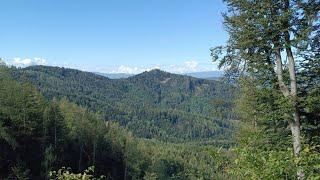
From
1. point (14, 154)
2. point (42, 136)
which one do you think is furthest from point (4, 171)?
point (42, 136)

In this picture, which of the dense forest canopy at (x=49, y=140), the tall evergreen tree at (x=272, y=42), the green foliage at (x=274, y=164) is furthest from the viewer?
the dense forest canopy at (x=49, y=140)

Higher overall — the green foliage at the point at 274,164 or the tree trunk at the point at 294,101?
the tree trunk at the point at 294,101

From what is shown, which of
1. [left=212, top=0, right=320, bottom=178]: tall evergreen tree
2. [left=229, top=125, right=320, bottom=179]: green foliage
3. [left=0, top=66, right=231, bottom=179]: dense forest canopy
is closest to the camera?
[left=229, top=125, right=320, bottom=179]: green foliage

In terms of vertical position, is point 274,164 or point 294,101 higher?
point 294,101

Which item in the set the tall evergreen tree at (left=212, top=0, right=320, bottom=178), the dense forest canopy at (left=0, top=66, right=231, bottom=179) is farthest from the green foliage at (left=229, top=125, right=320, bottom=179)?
the dense forest canopy at (left=0, top=66, right=231, bottom=179)

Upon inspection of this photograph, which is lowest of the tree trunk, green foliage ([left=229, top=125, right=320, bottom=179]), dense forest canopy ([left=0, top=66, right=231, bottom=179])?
dense forest canopy ([left=0, top=66, right=231, bottom=179])

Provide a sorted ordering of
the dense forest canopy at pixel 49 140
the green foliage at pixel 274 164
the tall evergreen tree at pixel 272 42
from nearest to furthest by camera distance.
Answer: the green foliage at pixel 274 164 → the tall evergreen tree at pixel 272 42 → the dense forest canopy at pixel 49 140

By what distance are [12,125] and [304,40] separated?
63.5 meters

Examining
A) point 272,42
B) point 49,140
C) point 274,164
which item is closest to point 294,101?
point 272,42

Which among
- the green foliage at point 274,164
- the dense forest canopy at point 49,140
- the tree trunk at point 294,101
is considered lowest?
the dense forest canopy at point 49,140

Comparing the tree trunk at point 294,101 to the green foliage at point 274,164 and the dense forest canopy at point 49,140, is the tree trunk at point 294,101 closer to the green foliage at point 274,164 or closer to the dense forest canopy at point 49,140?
the green foliage at point 274,164

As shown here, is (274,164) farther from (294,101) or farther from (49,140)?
(49,140)

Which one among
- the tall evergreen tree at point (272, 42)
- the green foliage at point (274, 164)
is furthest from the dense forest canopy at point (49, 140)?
the green foliage at point (274, 164)

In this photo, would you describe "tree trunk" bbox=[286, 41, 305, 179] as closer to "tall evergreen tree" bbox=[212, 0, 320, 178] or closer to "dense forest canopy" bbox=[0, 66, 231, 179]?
"tall evergreen tree" bbox=[212, 0, 320, 178]
